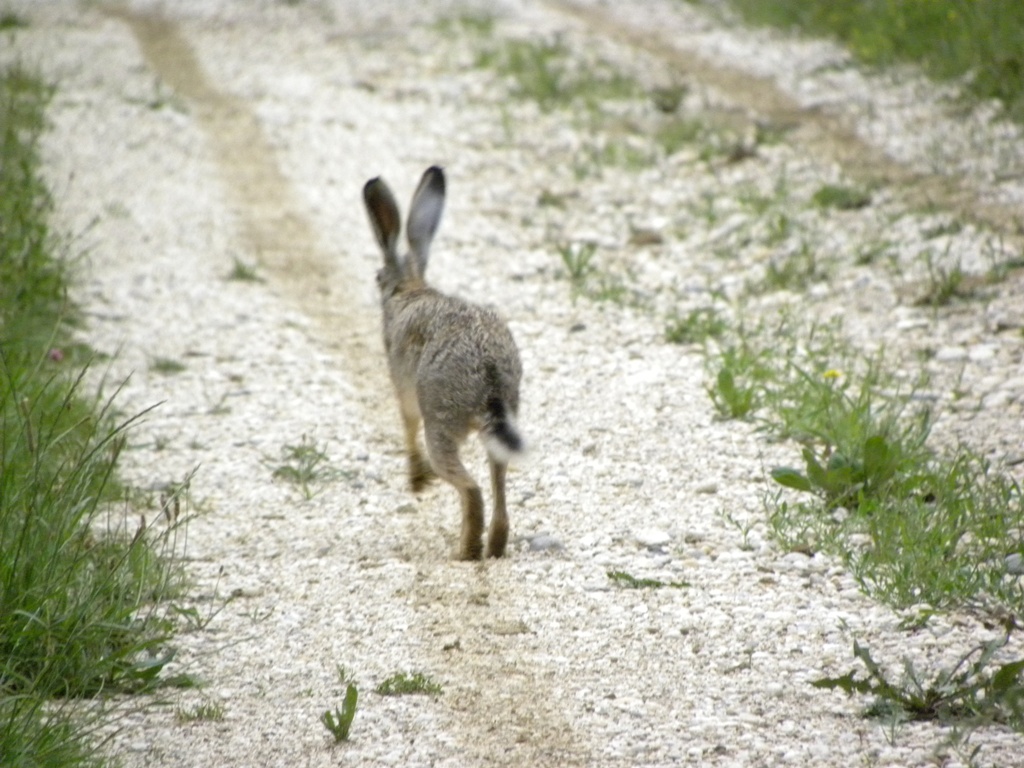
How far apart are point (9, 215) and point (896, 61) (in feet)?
27.5

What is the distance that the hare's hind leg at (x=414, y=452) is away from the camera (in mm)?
6102

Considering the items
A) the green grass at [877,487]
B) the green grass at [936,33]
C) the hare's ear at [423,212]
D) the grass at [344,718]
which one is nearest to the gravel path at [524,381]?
the grass at [344,718]

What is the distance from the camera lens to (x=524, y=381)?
24.0 ft

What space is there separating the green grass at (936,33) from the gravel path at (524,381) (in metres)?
0.43

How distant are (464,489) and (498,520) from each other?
184mm

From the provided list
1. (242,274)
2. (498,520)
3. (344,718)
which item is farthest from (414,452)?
(242,274)

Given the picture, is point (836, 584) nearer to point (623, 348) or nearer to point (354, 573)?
point (354, 573)

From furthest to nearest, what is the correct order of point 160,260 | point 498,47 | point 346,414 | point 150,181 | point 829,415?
1. point 498,47
2. point 150,181
3. point 160,260
4. point 346,414
5. point 829,415

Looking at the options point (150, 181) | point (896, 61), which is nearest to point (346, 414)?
point (150, 181)

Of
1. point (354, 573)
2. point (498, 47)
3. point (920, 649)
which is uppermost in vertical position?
point (498, 47)

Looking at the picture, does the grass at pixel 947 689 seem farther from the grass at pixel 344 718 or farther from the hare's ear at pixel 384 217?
the hare's ear at pixel 384 217

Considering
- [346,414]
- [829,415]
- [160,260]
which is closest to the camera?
[829,415]

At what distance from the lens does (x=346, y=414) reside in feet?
22.9

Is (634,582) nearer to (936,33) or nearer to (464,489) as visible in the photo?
(464,489)
